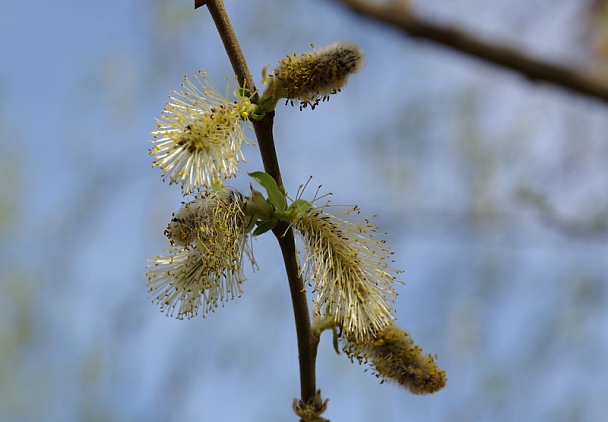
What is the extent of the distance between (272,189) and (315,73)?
19cm

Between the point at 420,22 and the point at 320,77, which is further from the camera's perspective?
the point at 420,22

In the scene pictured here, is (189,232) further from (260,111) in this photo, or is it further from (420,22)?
(420,22)

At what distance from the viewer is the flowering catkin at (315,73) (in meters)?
1.22

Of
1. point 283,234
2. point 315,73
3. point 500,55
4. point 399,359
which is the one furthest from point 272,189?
point 500,55

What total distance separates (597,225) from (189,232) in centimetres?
228

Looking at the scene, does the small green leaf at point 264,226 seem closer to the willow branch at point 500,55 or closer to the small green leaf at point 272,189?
the small green leaf at point 272,189

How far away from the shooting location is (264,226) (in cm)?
129

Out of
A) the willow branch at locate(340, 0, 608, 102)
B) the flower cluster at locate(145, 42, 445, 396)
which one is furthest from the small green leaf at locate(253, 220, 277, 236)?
the willow branch at locate(340, 0, 608, 102)

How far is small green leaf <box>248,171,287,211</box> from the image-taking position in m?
1.21

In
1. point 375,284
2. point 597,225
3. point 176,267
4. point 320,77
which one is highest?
point 597,225

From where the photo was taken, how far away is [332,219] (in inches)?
52.7

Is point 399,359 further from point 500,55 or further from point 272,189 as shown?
point 500,55

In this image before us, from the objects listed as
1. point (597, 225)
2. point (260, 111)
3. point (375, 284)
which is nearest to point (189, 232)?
point (260, 111)

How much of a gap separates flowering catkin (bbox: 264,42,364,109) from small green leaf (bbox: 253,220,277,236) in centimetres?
19
